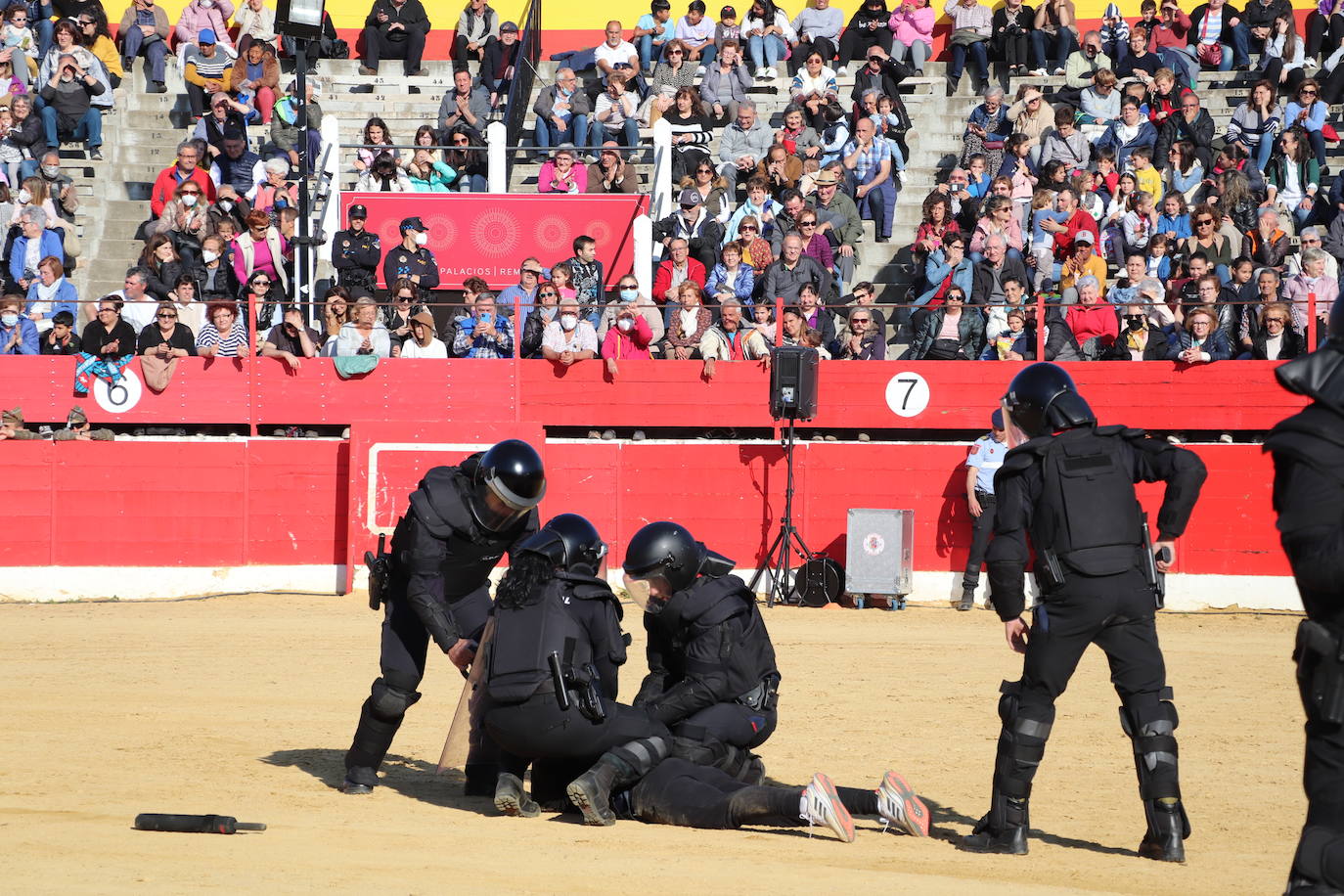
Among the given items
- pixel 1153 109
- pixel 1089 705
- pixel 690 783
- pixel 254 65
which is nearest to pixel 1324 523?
pixel 690 783

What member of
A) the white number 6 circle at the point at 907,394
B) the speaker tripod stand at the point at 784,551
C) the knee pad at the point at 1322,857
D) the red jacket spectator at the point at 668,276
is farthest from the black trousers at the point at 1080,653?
the red jacket spectator at the point at 668,276

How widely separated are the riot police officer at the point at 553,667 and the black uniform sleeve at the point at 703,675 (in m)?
0.22

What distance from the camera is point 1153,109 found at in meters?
21.7

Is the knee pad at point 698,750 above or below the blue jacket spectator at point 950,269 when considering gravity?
below

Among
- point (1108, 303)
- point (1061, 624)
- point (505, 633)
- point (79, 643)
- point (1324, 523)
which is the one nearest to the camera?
point (1324, 523)

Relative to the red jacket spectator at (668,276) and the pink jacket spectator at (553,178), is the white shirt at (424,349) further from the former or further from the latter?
the pink jacket spectator at (553,178)

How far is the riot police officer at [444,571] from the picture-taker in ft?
27.0

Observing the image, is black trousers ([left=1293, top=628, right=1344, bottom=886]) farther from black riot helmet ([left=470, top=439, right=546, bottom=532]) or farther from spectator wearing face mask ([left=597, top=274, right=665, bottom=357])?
spectator wearing face mask ([left=597, top=274, right=665, bottom=357])

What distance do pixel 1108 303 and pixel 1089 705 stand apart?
7.43 meters

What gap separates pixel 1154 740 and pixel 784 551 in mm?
10019

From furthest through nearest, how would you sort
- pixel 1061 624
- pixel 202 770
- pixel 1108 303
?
pixel 1108 303, pixel 202 770, pixel 1061 624

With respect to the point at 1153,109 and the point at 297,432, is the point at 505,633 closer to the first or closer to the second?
the point at 297,432

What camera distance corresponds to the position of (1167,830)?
7199mm

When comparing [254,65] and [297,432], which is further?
[254,65]
